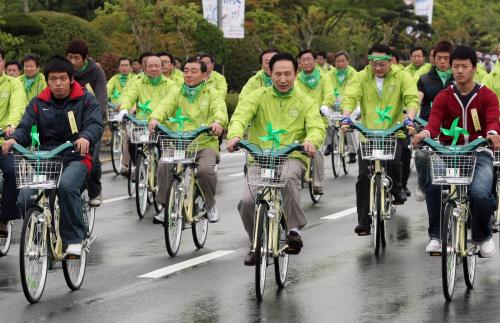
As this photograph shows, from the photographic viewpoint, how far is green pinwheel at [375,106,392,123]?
12.5 metres

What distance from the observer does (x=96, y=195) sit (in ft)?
44.4

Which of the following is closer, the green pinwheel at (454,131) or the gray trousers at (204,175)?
the green pinwheel at (454,131)

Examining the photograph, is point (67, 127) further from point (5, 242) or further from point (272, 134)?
point (5, 242)

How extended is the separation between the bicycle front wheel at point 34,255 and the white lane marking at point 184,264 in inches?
55.1

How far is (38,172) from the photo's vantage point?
364 inches

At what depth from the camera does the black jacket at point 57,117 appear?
9.95 meters

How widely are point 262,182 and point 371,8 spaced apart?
51.6m

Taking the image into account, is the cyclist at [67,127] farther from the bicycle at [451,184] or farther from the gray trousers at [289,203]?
the bicycle at [451,184]

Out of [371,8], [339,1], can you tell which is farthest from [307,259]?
Answer: [371,8]

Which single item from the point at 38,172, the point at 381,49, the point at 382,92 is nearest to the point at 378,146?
the point at 382,92

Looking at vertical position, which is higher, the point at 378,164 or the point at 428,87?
the point at 428,87

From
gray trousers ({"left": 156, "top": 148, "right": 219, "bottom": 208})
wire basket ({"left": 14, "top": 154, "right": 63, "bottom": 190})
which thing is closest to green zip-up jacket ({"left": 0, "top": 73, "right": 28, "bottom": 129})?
gray trousers ({"left": 156, "top": 148, "right": 219, "bottom": 208})

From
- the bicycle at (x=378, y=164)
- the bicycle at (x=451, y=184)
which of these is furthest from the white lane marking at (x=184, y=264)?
the bicycle at (x=451, y=184)

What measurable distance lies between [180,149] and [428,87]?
4.14 metres
